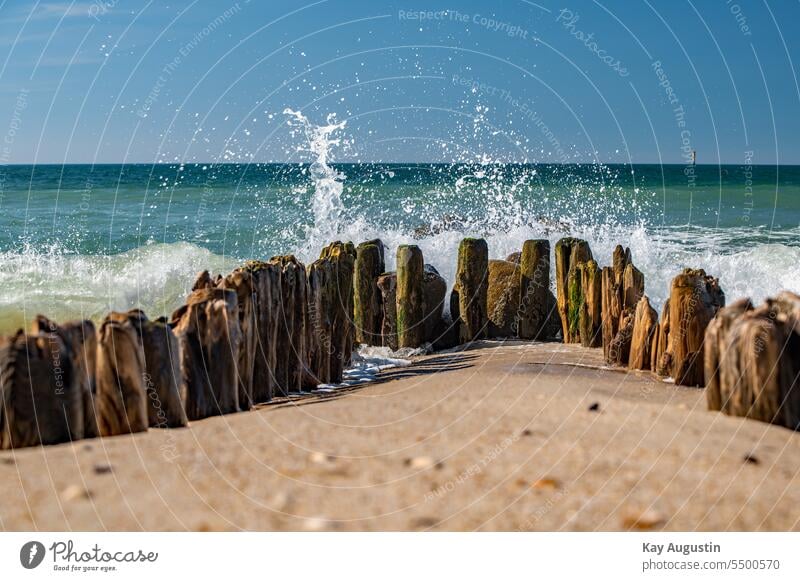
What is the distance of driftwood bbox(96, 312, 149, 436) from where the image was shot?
12.0 ft

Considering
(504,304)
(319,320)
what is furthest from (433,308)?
(319,320)

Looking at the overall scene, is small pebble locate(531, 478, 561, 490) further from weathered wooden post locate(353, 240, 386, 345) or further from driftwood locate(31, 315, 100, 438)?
weathered wooden post locate(353, 240, 386, 345)

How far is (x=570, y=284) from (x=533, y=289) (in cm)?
54

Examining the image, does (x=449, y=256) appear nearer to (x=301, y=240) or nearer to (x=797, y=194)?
(x=301, y=240)

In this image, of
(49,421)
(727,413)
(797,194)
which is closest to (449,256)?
(727,413)

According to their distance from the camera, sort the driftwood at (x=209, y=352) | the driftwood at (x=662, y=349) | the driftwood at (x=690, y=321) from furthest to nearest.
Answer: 1. the driftwood at (x=662, y=349)
2. the driftwood at (x=690, y=321)
3. the driftwood at (x=209, y=352)

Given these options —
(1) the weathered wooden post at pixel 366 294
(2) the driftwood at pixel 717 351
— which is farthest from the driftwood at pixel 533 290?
(2) the driftwood at pixel 717 351

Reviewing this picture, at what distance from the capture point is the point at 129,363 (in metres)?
3.70

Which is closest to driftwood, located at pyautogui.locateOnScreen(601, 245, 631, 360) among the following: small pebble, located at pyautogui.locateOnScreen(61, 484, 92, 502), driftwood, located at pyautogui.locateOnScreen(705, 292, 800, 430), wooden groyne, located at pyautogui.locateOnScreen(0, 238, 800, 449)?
wooden groyne, located at pyautogui.locateOnScreen(0, 238, 800, 449)

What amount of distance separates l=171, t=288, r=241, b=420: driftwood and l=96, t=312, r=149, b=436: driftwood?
575mm

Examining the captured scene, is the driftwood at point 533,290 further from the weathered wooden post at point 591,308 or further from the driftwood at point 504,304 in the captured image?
the weathered wooden post at point 591,308

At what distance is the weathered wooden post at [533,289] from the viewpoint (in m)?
8.73

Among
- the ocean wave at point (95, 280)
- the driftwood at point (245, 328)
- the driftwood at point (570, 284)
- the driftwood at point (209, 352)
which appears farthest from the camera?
the ocean wave at point (95, 280)

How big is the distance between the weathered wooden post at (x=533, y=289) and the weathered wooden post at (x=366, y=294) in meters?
1.57
